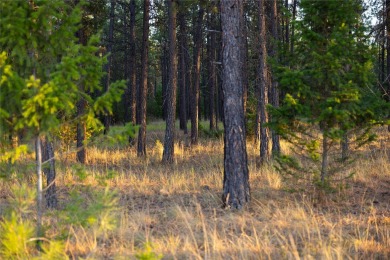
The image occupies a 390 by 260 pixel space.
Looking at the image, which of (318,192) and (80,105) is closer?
(318,192)

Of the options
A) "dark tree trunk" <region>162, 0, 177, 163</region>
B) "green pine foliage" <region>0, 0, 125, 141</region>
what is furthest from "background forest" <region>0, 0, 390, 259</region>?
"dark tree trunk" <region>162, 0, 177, 163</region>

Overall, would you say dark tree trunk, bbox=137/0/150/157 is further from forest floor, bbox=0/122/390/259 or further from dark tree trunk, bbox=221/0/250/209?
dark tree trunk, bbox=221/0/250/209

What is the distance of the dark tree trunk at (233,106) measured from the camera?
8234 millimetres

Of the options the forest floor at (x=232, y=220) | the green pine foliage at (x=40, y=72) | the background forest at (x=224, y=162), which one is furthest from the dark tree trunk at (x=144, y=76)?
the green pine foliage at (x=40, y=72)

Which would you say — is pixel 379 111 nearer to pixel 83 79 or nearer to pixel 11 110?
pixel 83 79

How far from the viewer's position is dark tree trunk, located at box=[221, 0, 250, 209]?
823cm

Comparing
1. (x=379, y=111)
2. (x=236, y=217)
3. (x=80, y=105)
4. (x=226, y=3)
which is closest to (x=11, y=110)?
(x=236, y=217)

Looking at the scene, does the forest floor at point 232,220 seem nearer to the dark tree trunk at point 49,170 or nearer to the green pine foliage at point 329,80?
the dark tree trunk at point 49,170

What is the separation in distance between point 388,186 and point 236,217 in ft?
14.0

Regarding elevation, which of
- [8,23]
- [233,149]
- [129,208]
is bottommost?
[129,208]

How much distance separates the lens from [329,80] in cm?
795

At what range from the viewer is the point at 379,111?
792 centimetres

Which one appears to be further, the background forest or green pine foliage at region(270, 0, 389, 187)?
green pine foliage at region(270, 0, 389, 187)

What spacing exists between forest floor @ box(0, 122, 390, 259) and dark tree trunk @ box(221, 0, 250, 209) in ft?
1.46
